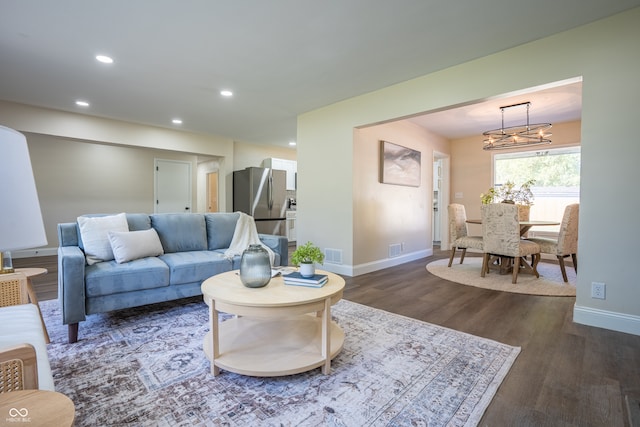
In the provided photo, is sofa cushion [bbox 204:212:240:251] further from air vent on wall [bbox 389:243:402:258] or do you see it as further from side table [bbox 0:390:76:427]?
side table [bbox 0:390:76:427]

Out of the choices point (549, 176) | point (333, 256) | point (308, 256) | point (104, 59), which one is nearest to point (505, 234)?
point (333, 256)

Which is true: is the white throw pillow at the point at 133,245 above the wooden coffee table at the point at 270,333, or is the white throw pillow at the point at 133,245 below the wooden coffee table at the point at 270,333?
above

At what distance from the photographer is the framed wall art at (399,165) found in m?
4.62

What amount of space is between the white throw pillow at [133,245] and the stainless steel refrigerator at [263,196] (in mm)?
3439

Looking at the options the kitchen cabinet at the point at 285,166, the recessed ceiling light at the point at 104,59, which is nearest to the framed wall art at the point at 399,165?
the kitchen cabinet at the point at 285,166

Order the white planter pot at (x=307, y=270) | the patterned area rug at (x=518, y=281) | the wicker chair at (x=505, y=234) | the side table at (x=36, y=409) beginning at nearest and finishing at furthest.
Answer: the side table at (x=36, y=409), the white planter pot at (x=307, y=270), the patterned area rug at (x=518, y=281), the wicker chair at (x=505, y=234)

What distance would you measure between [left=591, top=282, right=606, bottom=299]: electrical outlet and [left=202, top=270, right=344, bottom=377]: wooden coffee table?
2.13m

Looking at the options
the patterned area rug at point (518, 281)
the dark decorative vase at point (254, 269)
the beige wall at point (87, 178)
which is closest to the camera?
the dark decorative vase at point (254, 269)

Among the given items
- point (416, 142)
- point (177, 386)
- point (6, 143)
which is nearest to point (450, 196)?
point (416, 142)

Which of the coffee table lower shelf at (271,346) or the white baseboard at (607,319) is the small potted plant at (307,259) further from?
the white baseboard at (607,319)

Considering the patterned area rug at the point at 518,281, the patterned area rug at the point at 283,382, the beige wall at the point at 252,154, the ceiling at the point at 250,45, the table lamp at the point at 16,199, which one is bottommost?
the patterned area rug at the point at 283,382

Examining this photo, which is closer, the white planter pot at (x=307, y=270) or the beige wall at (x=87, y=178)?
the white planter pot at (x=307, y=270)

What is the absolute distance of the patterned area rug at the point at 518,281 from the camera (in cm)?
350

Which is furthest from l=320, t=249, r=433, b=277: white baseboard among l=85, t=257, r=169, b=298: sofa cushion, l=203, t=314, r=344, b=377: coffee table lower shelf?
l=85, t=257, r=169, b=298: sofa cushion
